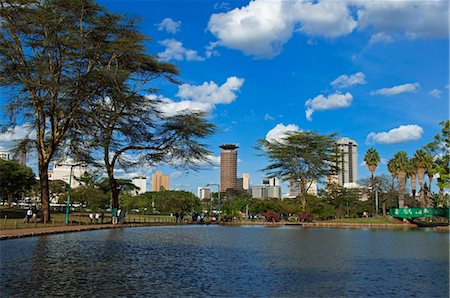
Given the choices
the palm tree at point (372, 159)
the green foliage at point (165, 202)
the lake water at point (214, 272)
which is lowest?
the lake water at point (214, 272)

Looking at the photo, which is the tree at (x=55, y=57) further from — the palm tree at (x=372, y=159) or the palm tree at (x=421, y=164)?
the palm tree at (x=372, y=159)

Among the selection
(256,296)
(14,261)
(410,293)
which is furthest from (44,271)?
(410,293)

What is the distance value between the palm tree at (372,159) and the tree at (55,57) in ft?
190

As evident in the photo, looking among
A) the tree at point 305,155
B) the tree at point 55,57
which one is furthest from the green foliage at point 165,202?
the tree at point 55,57

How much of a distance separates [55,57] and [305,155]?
43387 mm

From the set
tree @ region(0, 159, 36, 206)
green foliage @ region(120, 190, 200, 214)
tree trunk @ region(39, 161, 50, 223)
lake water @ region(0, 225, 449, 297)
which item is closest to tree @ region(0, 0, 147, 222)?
tree trunk @ region(39, 161, 50, 223)

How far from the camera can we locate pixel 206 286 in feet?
38.3

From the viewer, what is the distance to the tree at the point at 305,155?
7181 cm

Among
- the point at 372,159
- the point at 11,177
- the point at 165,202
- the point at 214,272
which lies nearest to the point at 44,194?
the point at 214,272

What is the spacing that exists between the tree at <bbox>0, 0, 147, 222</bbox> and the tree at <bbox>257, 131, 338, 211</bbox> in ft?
125

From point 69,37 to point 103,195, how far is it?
54.2 m

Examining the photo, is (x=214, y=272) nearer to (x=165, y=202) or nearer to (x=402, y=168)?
(x=402, y=168)

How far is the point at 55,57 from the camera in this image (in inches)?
1460

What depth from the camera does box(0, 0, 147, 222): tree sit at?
34375 millimetres
